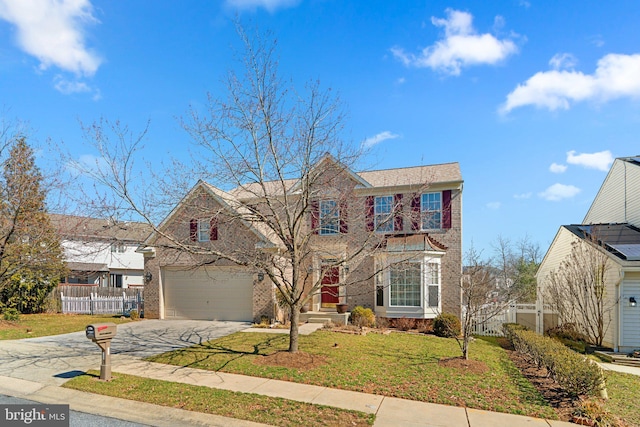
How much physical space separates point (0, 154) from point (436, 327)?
65.7ft

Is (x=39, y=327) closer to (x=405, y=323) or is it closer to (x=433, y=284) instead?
(x=405, y=323)

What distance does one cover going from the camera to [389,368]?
29.7 ft

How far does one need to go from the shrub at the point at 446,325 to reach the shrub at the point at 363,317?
2548 mm

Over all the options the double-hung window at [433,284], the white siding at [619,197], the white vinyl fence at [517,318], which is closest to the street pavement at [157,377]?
the double-hung window at [433,284]

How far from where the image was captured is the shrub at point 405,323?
15704 millimetres

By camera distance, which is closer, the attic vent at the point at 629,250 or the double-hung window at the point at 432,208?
the attic vent at the point at 629,250

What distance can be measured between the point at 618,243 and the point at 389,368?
12747 mm

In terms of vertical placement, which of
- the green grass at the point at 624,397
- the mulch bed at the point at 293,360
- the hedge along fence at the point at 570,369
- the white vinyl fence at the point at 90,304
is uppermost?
the hedge along fence at the point at 570,369

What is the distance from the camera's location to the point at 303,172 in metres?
9.67

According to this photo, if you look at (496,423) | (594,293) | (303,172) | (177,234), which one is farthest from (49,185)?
(594,293)

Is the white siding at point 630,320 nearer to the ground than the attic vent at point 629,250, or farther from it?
nearer to the ground

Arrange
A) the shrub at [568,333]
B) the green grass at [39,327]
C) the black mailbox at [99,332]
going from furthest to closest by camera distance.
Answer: the shrub at [568,333] → the green grass at [39,327] → the black mailbox at [99,332]

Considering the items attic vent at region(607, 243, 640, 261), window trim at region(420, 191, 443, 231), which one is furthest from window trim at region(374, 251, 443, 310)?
attic vent at region(607, 243, 640, 261)

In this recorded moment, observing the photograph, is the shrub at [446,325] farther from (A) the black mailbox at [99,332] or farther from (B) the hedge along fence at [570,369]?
(A) the black mailbox at [99,332]
